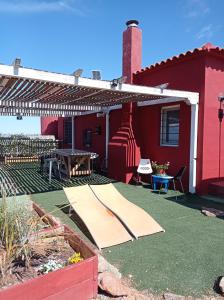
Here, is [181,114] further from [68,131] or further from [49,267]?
[68,131]

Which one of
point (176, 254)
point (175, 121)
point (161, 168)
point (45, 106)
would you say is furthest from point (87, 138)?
point (176, 254)

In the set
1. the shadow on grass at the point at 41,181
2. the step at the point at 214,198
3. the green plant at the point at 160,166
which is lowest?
the step at the point at 214,198

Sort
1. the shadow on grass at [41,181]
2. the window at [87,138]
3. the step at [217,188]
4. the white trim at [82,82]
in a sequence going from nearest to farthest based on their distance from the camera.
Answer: the white trim at [82,82]
the step at [217,188]
the shadow on grass at [41,181]
the window at [87,138]

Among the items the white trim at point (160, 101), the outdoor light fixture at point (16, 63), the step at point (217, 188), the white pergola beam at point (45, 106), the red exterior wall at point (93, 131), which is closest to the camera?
the outdoor light fixture at point (16, 63)

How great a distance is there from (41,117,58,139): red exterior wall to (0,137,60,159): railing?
3857 millimetres

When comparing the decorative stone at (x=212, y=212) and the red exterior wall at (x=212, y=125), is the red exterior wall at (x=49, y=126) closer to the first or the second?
the red exterior wall at (x=212, y=125)

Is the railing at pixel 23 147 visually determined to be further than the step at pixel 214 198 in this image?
Yes

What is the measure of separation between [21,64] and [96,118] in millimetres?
8571

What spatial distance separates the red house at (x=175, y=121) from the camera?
25.9 feet

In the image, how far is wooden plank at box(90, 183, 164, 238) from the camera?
16.4 feet

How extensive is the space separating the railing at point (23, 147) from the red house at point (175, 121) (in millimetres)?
6693

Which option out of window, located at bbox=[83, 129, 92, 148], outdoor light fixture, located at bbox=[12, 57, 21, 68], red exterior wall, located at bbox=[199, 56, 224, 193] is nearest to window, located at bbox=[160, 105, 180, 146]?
red exterior wall, located at bbox=[199, 56, 224, 193]

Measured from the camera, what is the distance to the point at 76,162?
11023 millimetres

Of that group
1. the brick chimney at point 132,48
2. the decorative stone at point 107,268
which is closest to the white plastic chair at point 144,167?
the brick chimney at point 132,48
